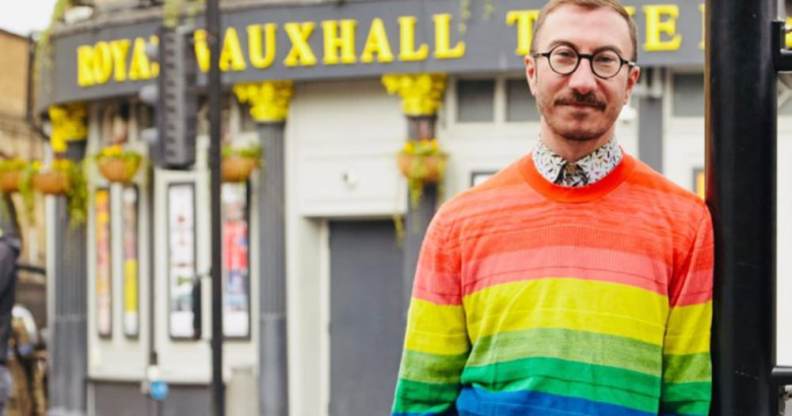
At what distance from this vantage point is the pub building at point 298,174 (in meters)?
→ 14.8

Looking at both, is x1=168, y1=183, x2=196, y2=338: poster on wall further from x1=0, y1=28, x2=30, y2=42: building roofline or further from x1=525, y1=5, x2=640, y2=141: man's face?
x1=525, y1=5, x2=640, y2=141: man's face

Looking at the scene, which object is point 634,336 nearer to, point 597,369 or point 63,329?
point 597,369

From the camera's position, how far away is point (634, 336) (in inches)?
114

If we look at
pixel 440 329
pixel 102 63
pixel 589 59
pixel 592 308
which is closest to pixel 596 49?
pixel 589 59

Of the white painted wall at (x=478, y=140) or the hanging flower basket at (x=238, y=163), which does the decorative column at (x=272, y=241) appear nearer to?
the hanging flower basket at (x=238, y=163)

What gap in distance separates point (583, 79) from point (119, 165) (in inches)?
548

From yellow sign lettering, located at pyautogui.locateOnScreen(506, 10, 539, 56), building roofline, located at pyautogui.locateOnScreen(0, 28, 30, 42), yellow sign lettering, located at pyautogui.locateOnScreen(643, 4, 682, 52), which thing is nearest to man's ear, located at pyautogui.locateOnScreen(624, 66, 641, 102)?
yellow sign lettering, located at pyautogui.locateOnScreen(643, 4, 682, 52)

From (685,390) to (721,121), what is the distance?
45cm

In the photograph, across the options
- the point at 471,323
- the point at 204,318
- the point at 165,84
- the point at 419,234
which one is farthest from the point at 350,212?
the point at 471,323

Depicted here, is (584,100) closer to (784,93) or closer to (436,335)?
(784,93)

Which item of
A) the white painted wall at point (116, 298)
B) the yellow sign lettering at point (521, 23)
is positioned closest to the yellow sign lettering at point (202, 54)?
the white painted wall at point (116, 298)

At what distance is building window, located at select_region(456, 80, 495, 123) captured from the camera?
50.0 ft

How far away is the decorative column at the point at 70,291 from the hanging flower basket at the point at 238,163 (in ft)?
8.50

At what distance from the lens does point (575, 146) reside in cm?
299
